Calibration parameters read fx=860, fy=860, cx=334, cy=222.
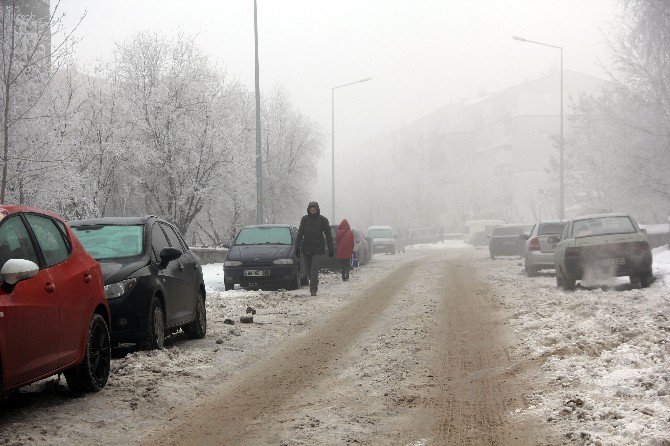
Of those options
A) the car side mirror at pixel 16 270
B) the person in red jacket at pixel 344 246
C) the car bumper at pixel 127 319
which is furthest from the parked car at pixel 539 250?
the car side mirror at pixel 16 270

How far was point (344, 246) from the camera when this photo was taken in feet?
78.2

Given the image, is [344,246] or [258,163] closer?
[344,246]

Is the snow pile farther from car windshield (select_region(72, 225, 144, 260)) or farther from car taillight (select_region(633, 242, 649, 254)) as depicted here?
car windshield (select_region(72, 225, 144, 260))

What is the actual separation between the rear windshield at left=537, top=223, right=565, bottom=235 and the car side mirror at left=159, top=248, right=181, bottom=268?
16615mm

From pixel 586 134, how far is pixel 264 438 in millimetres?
53989

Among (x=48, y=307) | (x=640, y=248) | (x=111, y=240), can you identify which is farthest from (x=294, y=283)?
(x=48, y=307)

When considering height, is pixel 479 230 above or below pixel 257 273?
above

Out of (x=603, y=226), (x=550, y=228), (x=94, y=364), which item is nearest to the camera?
(x=94, y=364)

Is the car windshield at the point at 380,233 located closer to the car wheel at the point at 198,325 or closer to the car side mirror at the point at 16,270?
the car wheel at the point at 198,325

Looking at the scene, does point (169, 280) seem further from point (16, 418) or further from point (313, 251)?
point (313, 251)

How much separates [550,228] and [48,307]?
67.8ft

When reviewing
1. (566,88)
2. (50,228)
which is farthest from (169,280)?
(566,88)

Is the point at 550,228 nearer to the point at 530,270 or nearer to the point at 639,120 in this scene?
the point at 530,270

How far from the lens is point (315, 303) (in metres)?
16.9
